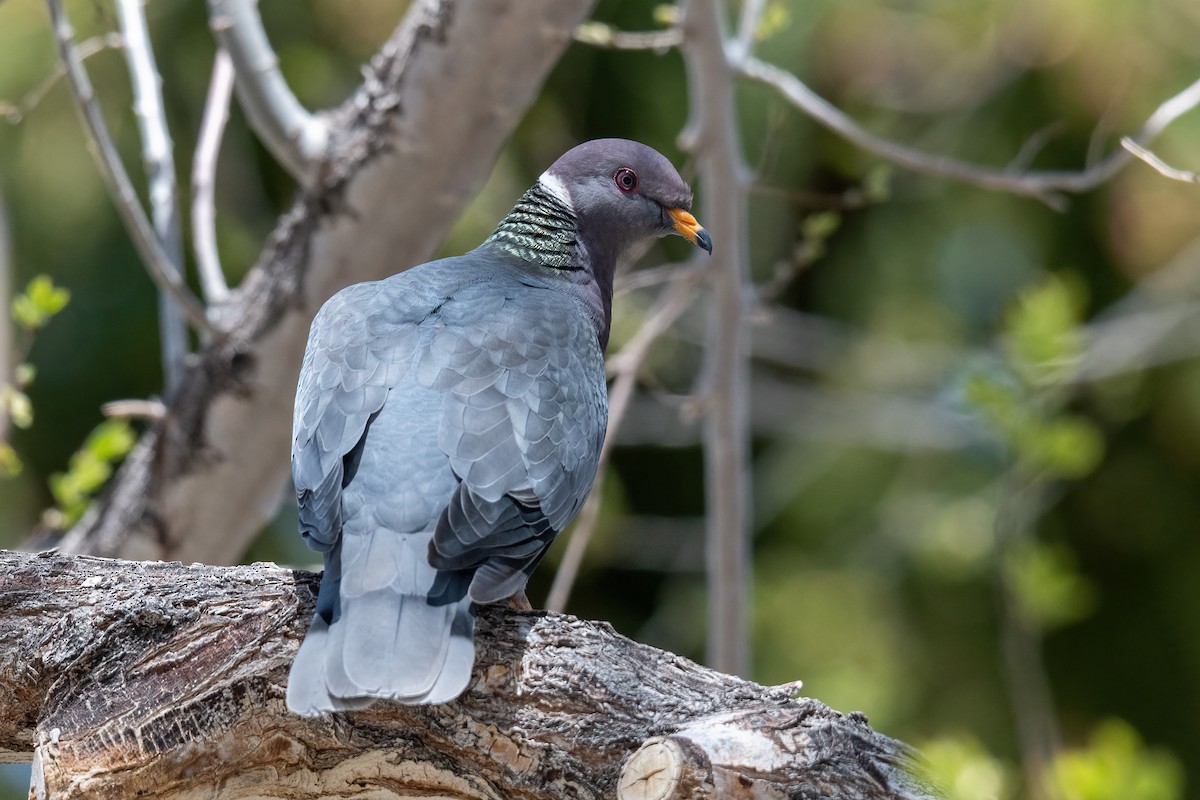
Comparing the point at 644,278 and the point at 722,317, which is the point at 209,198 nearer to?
the point at 644,278

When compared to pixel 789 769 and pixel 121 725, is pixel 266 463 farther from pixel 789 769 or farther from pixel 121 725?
pixel 789 769

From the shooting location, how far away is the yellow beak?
10.5 feet

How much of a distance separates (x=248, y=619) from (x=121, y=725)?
27 centimetres

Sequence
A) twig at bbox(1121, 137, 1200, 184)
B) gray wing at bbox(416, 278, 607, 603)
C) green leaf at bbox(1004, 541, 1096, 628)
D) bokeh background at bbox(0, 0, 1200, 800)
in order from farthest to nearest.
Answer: bokeh background at bbox(0, 0, 1200, 800), green leaf at bbox(1004, 541, 1096, 628), twig at bbox(1121, 137, 1200, 184), gray wing at bbox(416, 278, 607, 603)

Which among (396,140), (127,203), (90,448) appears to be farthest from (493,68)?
(90,448)

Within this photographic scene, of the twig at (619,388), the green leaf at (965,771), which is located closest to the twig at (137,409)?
the twig at (619,388)

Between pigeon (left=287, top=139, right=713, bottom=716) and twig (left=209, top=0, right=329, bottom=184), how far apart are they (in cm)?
95

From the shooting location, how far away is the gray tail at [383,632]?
2004 millimetres

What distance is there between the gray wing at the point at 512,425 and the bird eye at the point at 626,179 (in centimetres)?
48

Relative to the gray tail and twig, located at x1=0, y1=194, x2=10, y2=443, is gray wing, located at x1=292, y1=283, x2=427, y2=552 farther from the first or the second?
twig, located at x1=0, y1=194, x2=10, y2=443

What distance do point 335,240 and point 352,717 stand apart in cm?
189

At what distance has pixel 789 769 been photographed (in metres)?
1.95

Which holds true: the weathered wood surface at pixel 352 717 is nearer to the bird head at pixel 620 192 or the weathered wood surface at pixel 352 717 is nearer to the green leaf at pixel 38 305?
the bird head at pixel 620 192

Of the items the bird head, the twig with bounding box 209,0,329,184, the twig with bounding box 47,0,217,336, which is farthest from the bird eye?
the twig with bounding box 47,0,217,336
